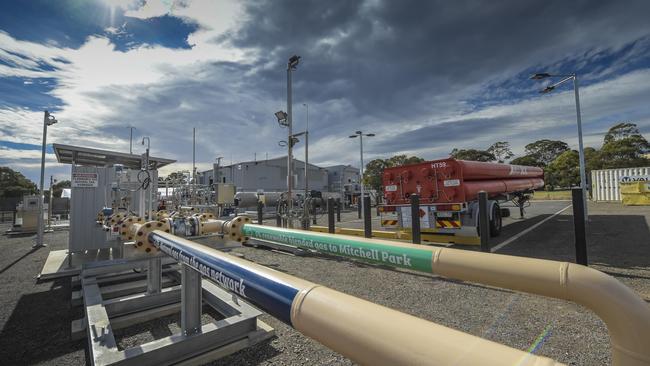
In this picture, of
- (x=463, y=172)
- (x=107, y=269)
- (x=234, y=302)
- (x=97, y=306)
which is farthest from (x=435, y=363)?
(x=463, y=172)

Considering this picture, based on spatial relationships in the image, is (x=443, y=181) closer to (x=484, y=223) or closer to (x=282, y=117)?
(x=484, y=223)

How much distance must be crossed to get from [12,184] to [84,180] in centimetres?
6122

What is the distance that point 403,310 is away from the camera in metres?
4.04

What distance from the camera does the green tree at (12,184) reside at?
46.7m

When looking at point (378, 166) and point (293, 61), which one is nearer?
point (293, 61)

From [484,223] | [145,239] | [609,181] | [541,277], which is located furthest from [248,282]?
[609,181]

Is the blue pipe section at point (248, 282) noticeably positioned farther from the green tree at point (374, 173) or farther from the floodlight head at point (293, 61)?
the green tree at point (374, 173)

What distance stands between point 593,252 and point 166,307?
8534 millimetres

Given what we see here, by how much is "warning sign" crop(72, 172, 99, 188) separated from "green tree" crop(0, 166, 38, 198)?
180ft

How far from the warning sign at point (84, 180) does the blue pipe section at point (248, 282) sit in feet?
21.1

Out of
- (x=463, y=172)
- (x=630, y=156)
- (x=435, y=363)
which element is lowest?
(x=435, y=363)

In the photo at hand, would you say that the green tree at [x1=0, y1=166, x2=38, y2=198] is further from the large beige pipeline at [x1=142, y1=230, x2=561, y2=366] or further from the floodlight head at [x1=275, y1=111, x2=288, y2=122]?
the large beige pipeline at [x1=142, y1=230, x2=561, y2=366]

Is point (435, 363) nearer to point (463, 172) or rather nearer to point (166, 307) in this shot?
point (166, 307)

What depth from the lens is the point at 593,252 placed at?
691 cm
